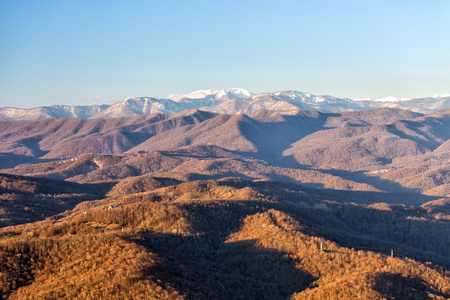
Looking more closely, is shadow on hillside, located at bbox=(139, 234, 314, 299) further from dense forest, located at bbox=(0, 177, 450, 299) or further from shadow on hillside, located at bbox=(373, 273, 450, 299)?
shadow on hillside, located at bbox=(373, 273, 450, 299)

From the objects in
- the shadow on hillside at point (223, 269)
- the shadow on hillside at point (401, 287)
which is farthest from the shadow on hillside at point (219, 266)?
the shadow on hillside at point (401, 287)

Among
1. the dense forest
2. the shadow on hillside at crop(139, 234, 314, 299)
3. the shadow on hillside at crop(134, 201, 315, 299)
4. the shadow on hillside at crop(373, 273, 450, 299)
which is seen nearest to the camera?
the dense forest

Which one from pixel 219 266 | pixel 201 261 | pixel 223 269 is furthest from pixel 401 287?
pixel 201 261

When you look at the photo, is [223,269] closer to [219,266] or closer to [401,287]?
[219,266]

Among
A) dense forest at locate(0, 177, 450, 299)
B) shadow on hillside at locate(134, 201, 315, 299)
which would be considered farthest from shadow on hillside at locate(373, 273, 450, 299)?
shadow on hillside at locate(134, 201, 315, 299)

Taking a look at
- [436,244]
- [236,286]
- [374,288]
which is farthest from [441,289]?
[436,244]

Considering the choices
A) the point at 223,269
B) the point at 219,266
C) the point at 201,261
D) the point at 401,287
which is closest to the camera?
the point at 401,287

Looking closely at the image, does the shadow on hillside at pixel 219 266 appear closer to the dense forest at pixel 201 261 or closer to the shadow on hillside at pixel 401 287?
the dense forest at pixel 201 261
